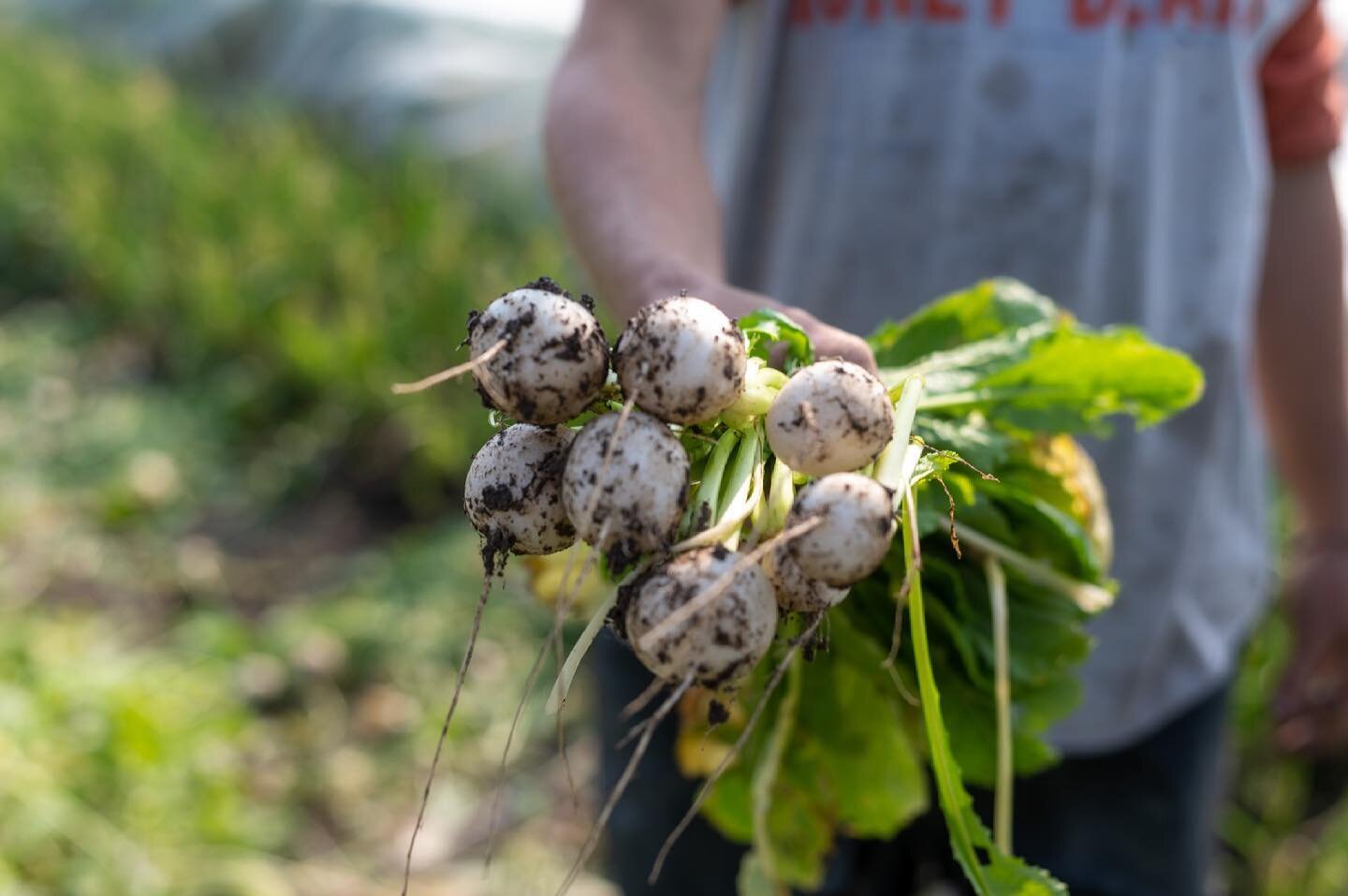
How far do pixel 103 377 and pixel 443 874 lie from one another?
2753 millimetres

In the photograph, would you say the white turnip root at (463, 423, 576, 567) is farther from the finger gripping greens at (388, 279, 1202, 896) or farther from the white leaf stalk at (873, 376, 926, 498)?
the white leaf stalk at (873, 376, 926, 498)

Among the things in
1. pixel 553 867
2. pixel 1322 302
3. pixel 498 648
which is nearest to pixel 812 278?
pixel 1322 302

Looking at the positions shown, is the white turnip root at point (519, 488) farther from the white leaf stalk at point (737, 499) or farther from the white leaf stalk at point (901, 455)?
the white leaf stalk at point (901, 455)

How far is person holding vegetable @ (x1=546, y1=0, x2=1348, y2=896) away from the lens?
4.90ft

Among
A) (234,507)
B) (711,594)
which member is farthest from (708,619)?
(234,507)

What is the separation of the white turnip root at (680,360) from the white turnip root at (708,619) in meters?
0.11

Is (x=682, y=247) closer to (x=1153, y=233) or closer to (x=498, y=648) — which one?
(x=1153, y=233)

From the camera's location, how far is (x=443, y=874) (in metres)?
2.42

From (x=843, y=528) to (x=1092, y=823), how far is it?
1296mm

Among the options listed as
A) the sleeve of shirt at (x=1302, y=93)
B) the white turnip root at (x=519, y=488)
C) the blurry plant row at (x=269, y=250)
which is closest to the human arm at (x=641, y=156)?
the white turnip root at (x=519, y=488)

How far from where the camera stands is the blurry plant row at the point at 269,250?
12.3ft

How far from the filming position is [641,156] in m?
1.15

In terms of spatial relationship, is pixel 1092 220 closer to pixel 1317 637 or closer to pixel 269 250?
pixel 1317 637

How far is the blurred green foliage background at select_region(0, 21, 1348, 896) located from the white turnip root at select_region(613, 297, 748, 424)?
71.1 inches
